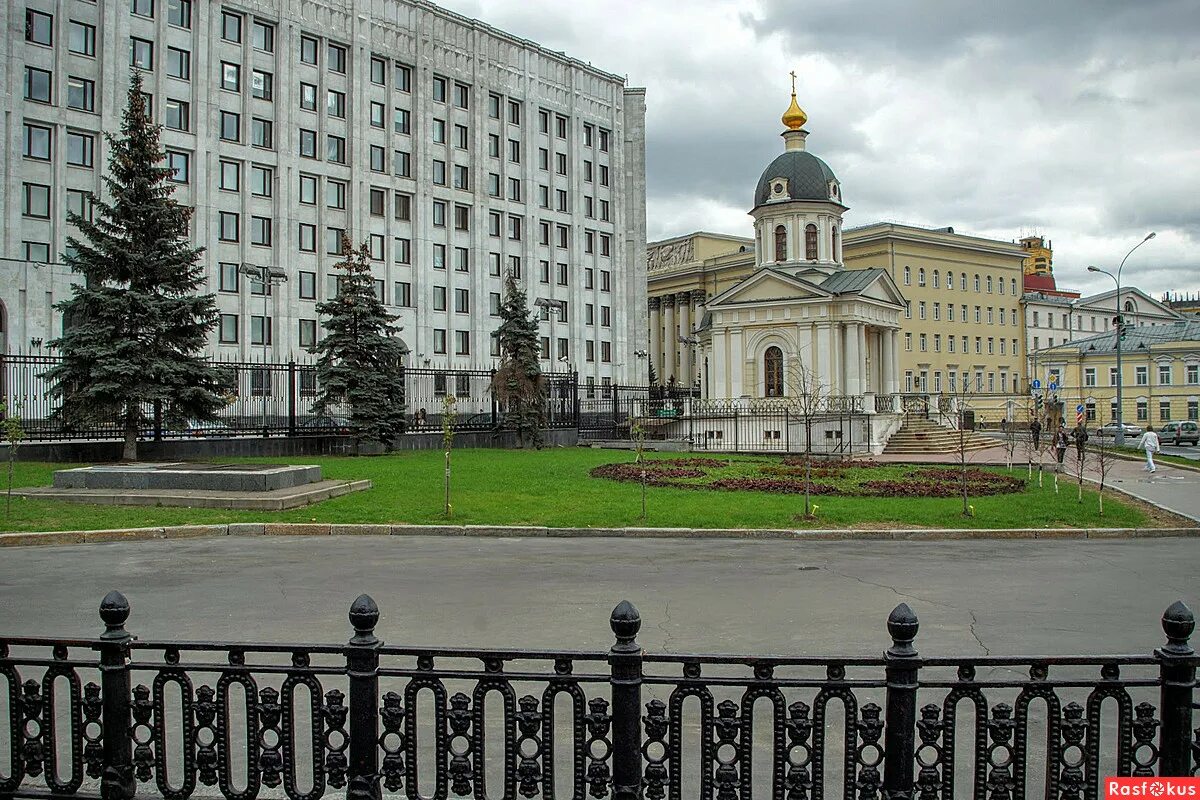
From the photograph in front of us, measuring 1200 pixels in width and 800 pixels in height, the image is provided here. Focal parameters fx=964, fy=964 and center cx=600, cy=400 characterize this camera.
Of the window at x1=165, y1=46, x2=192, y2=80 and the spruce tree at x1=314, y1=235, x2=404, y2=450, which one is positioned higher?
the window at x1=165, y1=46, x2=192, y2=80

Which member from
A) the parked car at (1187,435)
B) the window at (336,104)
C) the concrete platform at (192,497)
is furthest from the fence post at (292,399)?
the parked car at (1187,435)

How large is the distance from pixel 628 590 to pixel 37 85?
150 ft

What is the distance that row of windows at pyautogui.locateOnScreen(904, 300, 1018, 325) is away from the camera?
287 feet

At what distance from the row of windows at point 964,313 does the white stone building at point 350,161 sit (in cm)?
2950

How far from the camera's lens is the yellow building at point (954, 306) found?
86062 mm

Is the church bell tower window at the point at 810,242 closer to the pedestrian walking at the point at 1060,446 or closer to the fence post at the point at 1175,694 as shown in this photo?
the pedestrian walking at the point at 1060,446

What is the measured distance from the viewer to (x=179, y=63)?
160ft

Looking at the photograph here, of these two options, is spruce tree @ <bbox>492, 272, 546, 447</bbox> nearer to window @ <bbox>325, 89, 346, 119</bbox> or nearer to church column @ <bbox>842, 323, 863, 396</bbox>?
church column @ <bbox>842, 323, 863, 396</bbox>

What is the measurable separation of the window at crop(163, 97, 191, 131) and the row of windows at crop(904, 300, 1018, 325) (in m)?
59.3

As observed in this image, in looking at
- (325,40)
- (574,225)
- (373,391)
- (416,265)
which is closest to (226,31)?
(325,40)

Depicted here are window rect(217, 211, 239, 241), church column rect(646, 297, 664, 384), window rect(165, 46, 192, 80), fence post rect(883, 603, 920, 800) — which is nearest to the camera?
fence post rect(883, 603, 920, 800)

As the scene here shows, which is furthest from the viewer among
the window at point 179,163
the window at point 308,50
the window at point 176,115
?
the window at point 308,50

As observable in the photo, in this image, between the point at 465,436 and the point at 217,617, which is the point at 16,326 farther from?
the point at 217,617

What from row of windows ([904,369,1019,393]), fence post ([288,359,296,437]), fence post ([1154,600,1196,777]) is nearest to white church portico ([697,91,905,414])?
fence post ([288,359,296,437])
